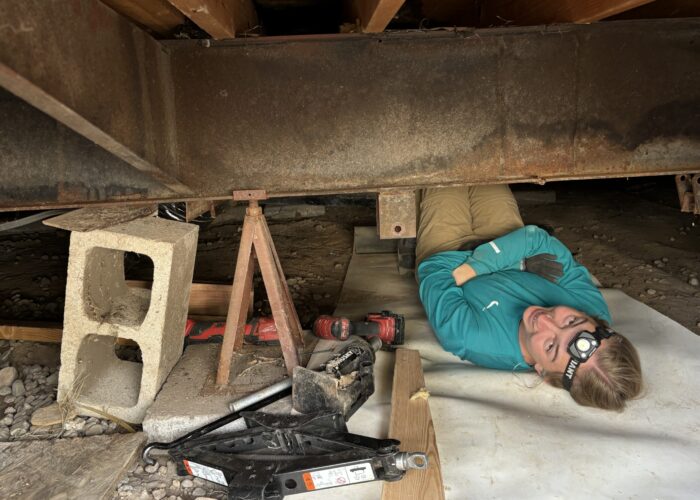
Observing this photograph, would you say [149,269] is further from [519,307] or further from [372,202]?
[519,307]

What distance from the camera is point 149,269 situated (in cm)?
392

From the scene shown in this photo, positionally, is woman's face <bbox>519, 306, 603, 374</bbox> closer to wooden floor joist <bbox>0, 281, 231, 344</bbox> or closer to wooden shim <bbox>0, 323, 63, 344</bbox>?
wooden floor joist <bbox>0, 281, 231, 344</bbox>

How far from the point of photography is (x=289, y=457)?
1.92m

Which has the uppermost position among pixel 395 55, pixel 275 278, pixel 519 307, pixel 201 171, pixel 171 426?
pixel 395 55

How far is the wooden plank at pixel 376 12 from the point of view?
1530 mm

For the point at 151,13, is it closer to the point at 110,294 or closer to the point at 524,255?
the point at 110,294

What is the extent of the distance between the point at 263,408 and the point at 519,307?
1.32 meters

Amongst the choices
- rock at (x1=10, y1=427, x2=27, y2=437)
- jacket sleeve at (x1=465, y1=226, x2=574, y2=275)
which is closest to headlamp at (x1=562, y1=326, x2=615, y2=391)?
jacket sleeve at (x1=465, y1=226, x2=574, y2=275)

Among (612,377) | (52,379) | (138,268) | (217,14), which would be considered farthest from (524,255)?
(138,268)

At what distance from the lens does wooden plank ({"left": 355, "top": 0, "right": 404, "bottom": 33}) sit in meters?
1.53

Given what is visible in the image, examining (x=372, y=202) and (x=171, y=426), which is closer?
(x=171, y=426)

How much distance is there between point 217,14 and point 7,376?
2114 mm

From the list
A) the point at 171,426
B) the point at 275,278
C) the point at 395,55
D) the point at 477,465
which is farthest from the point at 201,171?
the point at 477,465

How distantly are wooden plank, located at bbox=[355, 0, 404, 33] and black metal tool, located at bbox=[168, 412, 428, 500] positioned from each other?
1.43 m
